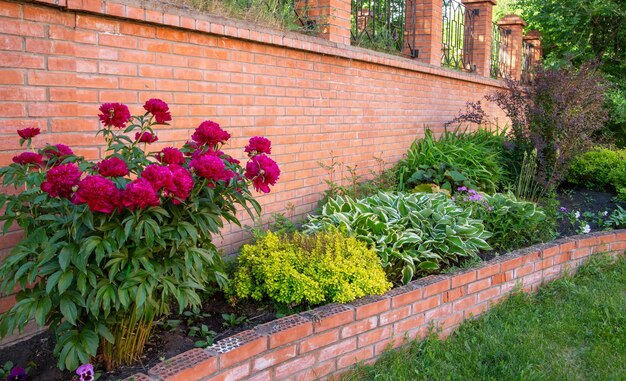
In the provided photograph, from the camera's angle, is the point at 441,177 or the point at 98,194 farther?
the point at 441,177

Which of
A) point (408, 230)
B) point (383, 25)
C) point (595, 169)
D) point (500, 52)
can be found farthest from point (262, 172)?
point (500, 52)

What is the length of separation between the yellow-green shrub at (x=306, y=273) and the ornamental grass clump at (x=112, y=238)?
65 centimetres

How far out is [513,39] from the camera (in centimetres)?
1255

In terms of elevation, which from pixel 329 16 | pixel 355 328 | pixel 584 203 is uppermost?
pixel 329 16

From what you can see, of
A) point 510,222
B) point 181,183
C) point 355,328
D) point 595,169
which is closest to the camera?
point 181,183

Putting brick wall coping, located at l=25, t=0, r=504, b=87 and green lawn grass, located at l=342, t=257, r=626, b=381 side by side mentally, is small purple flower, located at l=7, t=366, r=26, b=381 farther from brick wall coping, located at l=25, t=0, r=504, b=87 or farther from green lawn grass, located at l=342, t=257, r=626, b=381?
brick wall coping, located at l=25, t=0, r=504, b=87

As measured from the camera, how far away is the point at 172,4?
148 inches

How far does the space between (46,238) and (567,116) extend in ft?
19.7

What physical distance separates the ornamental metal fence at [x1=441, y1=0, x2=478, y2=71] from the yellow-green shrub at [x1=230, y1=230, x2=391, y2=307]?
5974 mm

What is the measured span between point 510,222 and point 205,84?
9.50 ft

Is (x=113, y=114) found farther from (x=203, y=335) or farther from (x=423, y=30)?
(x=423, y=30)

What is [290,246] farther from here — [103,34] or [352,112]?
[352,112]

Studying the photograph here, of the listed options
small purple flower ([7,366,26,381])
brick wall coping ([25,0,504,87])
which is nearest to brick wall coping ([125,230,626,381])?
small purple flower ([7,366,26,381])

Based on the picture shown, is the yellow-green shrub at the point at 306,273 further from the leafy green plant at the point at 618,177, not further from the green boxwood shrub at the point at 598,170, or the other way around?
the green boxwood shrub at the point at 598,170
